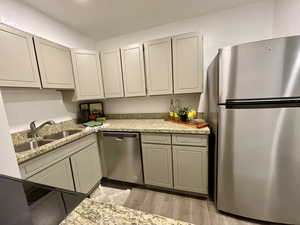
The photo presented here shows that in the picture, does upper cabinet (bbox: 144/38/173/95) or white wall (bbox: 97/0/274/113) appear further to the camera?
upper cabinet (bbox: 144/38/173/95)

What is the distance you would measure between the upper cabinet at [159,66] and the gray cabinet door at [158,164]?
85 centimetres

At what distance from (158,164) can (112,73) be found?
5.35 ft

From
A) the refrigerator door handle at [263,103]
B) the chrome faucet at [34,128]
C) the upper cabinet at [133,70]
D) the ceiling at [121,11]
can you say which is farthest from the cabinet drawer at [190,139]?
the ceiling at [121,11]

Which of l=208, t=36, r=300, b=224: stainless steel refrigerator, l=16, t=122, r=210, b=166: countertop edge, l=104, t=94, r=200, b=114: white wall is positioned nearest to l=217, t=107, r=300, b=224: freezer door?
l=208, t=36, r=300, b=224: stainless steel refrigerator

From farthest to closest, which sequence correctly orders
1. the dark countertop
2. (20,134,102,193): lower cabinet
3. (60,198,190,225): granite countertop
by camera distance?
(20,134,102,193): lower cabinet < the dark countertop < (60,198,190,225): granite countertop

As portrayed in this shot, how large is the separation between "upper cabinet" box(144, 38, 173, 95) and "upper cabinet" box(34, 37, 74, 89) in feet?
3.78

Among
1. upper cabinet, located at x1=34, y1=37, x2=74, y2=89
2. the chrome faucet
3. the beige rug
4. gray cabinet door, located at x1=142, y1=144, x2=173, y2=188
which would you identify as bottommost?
the beige rug

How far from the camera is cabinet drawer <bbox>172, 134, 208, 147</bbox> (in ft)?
4.94

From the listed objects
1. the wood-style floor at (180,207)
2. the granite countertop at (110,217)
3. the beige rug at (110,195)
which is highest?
the granite countertop at (110,217)

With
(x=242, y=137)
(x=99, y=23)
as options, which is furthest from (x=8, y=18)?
(x=242, y=137)

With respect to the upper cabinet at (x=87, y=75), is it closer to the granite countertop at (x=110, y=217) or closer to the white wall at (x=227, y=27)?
the white wall at (x=227, y=27)

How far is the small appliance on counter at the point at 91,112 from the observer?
2299mm

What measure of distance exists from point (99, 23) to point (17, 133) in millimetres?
1865

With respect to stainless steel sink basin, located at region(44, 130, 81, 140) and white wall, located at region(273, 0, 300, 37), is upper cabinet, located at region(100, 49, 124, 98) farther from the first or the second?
white wall, located at region(273, 0, 300, 37)
